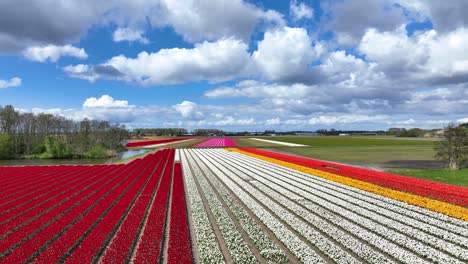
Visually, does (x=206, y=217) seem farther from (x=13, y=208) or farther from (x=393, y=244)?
(x=13, y=208)

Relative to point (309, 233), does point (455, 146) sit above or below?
above

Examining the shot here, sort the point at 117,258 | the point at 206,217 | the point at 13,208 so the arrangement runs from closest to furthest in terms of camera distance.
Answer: the point at 117,258 < the point at 206,217 < the point at 13,208

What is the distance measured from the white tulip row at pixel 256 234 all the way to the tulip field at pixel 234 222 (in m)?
0.04

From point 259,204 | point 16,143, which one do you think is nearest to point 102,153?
point 16,143

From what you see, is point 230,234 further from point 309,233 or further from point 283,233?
point 309,233

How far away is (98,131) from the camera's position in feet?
312

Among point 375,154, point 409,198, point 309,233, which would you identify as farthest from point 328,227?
point 375,154

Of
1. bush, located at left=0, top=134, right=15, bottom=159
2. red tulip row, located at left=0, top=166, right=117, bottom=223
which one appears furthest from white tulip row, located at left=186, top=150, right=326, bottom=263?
bush, located at left=0, top=134, right=15, bottom=159

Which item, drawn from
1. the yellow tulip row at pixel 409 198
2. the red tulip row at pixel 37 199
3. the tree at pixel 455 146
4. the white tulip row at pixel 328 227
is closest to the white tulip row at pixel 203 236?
the white tulip row at pixel 328 227

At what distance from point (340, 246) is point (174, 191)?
14561mm

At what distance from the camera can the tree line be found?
7169 cm

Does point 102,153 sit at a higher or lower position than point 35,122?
lower

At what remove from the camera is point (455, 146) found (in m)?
36.1

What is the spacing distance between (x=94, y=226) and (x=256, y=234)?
26.8 ft
